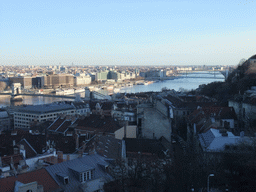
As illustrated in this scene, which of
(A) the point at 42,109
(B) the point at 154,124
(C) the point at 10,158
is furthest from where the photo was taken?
(A) the point at 42,109

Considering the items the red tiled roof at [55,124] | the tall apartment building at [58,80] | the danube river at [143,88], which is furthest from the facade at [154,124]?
the tall apartment building at [58,80]

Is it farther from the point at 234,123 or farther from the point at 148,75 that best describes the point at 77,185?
the point at 148,75

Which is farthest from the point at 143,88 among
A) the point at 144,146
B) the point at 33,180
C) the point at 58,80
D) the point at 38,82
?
the point at 33,180

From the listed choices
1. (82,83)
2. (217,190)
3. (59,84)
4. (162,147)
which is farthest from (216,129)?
(82,83)

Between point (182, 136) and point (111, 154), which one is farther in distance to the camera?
point (182, 136)

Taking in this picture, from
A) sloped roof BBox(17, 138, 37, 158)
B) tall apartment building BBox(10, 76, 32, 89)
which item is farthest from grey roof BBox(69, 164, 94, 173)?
tall apartment building BBox(10, 76, 32, 89)

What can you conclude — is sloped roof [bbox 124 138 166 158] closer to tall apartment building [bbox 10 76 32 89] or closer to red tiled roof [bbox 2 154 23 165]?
red tiled roof [bbox 2 154 23 165]

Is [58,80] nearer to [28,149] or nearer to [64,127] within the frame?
[64,127]
